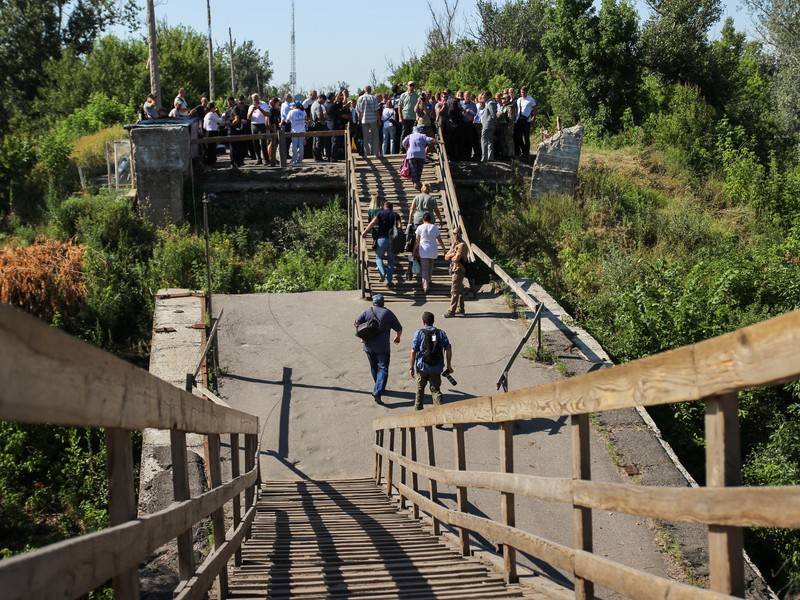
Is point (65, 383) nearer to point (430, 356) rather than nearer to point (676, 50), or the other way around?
point (430, 356)

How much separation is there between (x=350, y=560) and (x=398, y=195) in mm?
16368

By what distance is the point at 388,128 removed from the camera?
2506 cm

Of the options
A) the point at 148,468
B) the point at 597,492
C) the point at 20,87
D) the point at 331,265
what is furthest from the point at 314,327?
the point at 20,87

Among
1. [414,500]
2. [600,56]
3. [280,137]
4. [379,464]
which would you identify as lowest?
[379,464]

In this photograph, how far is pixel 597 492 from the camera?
402cm

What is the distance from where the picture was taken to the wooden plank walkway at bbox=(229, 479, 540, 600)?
5555 mm

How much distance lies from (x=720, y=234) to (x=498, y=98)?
7141mm

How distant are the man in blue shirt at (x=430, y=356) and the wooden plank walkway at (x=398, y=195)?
5588 mm

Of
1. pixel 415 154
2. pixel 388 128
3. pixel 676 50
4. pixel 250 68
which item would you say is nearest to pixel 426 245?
pixel 415 154

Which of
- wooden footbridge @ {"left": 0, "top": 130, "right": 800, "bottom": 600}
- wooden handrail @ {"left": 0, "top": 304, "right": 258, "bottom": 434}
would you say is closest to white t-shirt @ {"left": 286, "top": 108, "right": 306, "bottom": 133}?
wooden footbridge @ {"left": 0, "top": 130, "right": 800, "bottom": 600}

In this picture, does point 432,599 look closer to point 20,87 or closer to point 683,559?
point 683,559

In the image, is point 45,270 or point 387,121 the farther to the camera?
point 387,121

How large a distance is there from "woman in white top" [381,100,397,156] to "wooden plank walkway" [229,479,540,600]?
52.3 ft

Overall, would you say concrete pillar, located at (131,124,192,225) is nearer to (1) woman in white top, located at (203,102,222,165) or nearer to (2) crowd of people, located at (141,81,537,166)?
(2) crowd of people, located at (141,81,537,166)
